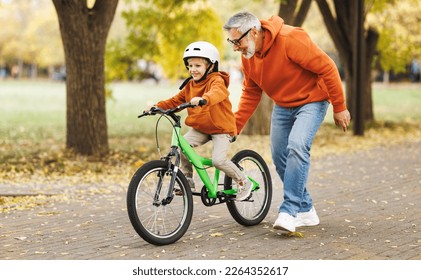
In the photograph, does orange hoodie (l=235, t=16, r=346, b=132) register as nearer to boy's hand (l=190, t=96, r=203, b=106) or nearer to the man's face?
the man's face

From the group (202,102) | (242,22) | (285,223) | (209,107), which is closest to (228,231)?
(285,223)

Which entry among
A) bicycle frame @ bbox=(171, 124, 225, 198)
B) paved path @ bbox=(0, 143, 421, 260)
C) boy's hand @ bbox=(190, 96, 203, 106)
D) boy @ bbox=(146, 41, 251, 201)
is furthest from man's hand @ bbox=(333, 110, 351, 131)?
boy's hand @ bbox=(190, 96, 203, 106)

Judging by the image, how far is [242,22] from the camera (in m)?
6.14

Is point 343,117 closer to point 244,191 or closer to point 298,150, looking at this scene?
point 298,150

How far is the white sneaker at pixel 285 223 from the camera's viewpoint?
20.7 feet

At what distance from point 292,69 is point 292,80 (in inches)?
4.2

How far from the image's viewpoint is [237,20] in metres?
6.16

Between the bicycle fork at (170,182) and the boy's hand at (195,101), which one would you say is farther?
the bicycle fork at (170,182)

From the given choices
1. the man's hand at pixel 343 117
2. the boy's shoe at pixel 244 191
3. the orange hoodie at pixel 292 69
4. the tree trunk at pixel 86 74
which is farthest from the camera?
the tree trunk at pixel 86 74

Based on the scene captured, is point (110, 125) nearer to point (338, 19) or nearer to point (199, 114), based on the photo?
point (338, 19)

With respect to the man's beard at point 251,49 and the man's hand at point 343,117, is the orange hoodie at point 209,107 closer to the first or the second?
the man's beard at point 251,49

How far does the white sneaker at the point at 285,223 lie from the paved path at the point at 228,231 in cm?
11

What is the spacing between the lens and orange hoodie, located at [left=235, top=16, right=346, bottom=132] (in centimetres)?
627

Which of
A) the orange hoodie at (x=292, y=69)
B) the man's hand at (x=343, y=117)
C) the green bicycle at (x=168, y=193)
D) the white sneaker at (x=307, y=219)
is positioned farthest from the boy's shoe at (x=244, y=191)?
the man's hand at (x=343, y=117)
